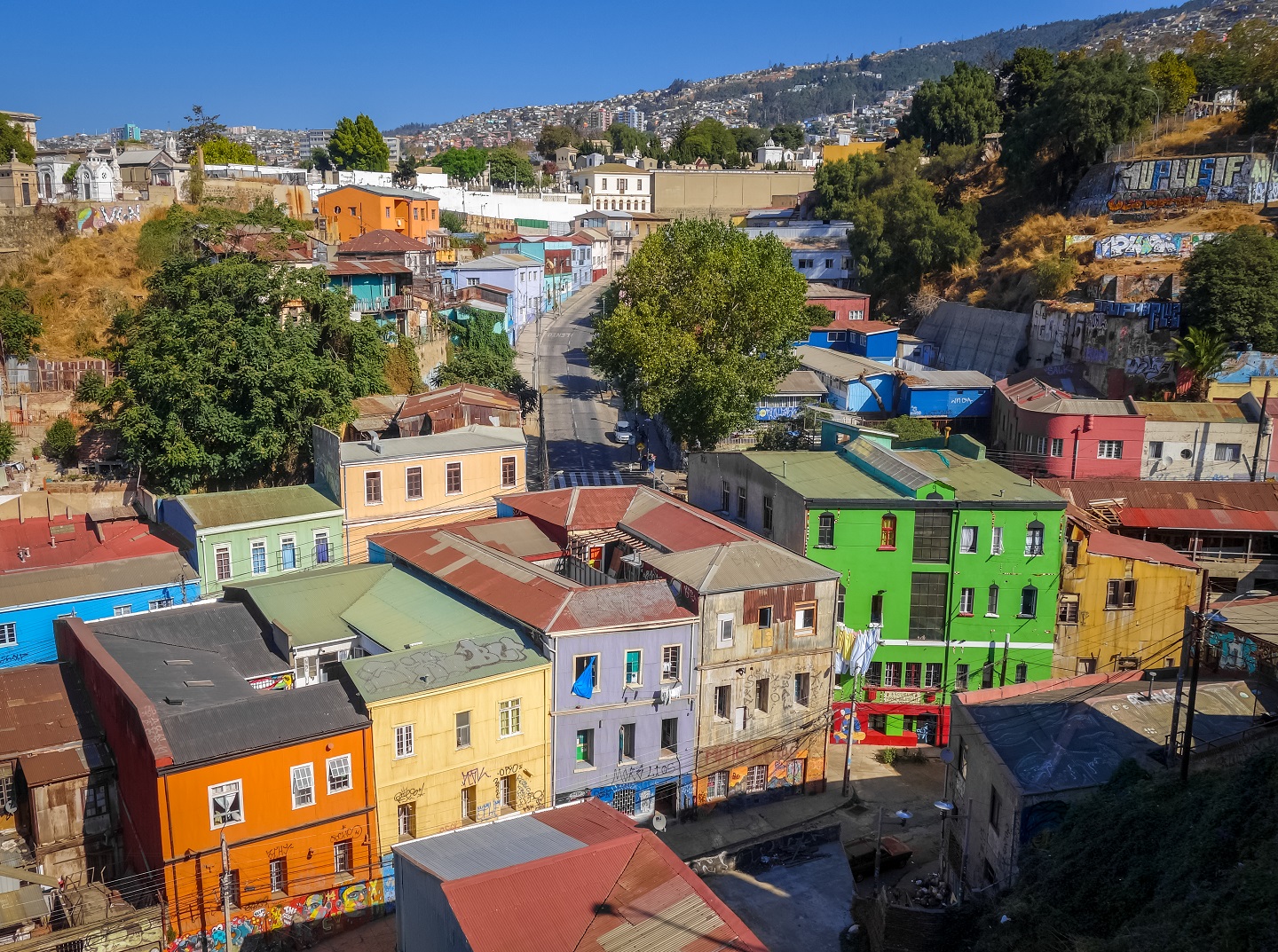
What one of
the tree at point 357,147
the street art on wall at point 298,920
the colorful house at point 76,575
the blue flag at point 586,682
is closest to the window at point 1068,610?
the blue flag at point 586,682

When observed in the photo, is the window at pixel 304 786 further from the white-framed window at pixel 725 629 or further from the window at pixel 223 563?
the window at pixel 223 563

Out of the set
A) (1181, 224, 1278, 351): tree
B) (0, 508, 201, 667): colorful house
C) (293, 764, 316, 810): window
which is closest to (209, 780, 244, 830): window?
(293, 764, 316, 810): window

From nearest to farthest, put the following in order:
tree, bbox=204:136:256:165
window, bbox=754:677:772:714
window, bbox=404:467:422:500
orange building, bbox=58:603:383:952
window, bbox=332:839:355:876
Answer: orange building, bbox=58:603:383:952 < window, bbox=332:839:355:876 < window, bbox=754:677:772:714 < window, bbox=404:467:422:500 < tree, bbox=204:136:256:165

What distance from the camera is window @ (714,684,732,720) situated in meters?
26.2

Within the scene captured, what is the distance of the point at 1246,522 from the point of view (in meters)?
35.5

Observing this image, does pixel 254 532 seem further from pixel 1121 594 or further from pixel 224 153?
pixel 224 153

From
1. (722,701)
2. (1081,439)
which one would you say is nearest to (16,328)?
(722,701)

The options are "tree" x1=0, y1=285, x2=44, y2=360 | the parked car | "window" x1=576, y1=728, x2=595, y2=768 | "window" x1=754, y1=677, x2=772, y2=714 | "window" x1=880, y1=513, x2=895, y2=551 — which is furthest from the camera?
"tree" x1=0, y1=285, x2=44, y2=360

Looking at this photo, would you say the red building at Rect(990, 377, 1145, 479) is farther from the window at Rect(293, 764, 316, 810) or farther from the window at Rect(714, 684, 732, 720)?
the window at Rect(293, 764, 316, 810)

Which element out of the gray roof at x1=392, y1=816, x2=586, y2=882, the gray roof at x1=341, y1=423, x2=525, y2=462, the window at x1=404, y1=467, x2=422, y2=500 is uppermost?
the gray roof at x1=341, y1=423, x2=525, y2=462

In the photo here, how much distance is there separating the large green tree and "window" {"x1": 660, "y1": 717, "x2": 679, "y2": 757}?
19.2m

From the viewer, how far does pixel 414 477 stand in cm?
3522

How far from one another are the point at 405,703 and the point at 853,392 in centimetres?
3485

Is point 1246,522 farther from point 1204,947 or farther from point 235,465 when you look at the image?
point 235,465
